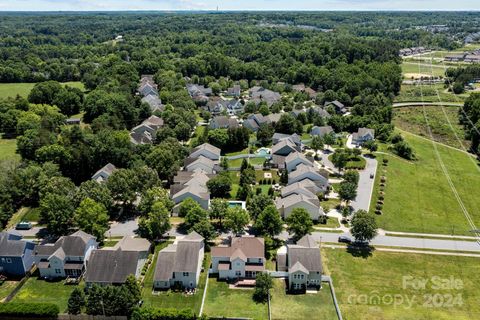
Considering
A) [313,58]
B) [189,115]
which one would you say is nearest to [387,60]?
[313,58]

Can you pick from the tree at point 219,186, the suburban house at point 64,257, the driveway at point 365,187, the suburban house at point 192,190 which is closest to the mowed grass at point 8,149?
the suburban house at point 192,190

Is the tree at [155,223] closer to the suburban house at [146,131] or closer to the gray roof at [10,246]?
the gray roof at [10,246]

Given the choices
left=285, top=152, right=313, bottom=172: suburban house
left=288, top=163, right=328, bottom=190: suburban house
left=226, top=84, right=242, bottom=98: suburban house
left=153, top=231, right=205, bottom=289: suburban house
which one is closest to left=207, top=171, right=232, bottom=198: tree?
left=288, top=163, right=328, bottom=190: suburban house

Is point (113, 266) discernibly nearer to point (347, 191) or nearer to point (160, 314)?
point (160, 314)

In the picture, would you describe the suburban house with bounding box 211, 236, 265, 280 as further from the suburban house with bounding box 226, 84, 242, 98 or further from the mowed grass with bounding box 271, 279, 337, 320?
the suburban house with bounding box 226, 84, 242, 98

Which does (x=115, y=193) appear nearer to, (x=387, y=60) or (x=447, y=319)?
(x=447, y=319)

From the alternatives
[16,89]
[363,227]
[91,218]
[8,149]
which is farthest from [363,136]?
[16,89]
